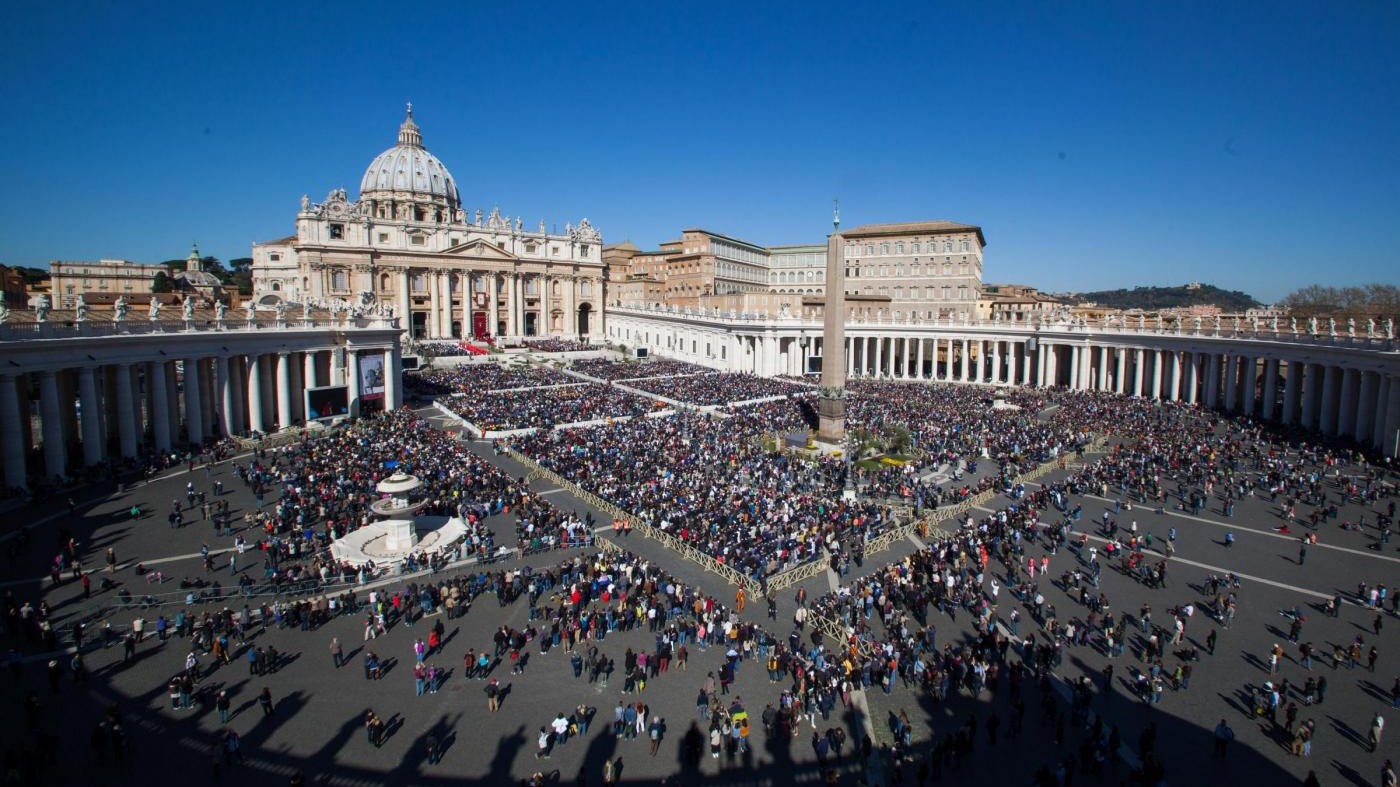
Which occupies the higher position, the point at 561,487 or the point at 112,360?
the point at 112,360

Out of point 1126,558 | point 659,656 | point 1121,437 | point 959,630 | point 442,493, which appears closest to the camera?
point 659,656

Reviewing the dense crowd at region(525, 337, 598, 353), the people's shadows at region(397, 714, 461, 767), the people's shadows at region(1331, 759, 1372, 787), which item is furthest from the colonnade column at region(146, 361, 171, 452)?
the dense crowd at region(525, 337, 598, 353)

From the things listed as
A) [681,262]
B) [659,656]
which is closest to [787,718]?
[659,656]

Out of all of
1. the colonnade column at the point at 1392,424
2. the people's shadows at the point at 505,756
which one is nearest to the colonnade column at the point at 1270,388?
the colonnade column at the point at 1392,424

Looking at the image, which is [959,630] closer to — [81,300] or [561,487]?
[561,487]

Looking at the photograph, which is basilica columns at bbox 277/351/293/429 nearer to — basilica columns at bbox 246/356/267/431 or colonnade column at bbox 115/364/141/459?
basilica columns at bbox 246/356/267/431

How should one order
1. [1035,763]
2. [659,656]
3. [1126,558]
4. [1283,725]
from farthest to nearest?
1. [1126,558]
2. [659,656]
3. [1283,725]
4. [1035,763]
